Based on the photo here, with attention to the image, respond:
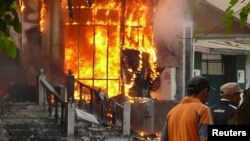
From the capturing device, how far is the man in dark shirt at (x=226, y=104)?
8.97m

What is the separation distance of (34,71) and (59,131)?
7185 mm

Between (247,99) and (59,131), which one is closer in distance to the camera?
(247,99)

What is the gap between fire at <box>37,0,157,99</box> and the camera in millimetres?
27688

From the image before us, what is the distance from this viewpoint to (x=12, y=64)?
2569cm

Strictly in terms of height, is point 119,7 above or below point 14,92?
above

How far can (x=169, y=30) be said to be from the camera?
91.8 feet

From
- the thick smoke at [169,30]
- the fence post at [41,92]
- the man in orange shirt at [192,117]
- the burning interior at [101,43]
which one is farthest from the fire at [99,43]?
the man in orange shirt at [192,117]

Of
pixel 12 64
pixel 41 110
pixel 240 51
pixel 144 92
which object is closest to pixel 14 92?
pixel 12 64

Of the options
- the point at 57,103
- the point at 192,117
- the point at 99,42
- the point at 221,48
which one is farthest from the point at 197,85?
the point at 221,48

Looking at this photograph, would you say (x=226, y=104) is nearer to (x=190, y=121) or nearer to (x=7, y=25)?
(x=190, y=121)

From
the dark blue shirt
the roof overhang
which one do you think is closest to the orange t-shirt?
the dark blue shirt

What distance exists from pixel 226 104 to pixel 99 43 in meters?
19.0

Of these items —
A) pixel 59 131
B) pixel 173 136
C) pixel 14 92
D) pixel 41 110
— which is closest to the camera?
pixel 173 136

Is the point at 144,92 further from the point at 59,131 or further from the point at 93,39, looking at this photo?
the point at 59,131
